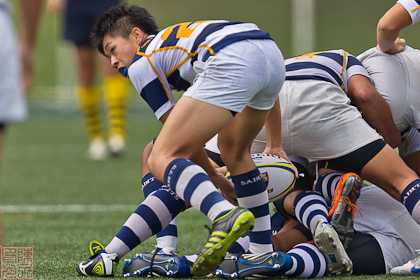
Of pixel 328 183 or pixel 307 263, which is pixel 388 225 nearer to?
pixel 328 183

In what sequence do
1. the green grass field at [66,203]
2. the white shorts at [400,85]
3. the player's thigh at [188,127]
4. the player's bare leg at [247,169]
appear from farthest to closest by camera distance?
1. the green grass field at [66,203]
2. the white shorts at [400,85]
3. the player's bare leg at [247,169]
4. the player's thigh at [188,127]

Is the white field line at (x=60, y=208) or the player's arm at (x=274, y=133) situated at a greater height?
the player's arm at (x=274, y=133)

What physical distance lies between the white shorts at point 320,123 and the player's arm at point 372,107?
7cm

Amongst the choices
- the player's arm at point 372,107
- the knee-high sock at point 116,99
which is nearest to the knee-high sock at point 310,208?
the player's arm at point 372,107

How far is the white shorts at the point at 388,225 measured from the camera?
1957 millimetres

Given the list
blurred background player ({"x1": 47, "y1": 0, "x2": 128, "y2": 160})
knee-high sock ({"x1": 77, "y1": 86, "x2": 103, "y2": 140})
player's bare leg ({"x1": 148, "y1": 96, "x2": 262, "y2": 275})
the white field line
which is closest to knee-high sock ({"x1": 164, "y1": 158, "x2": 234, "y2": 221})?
player's bare leg ({"x1": 148, "y1": 96, "x2": 262, "y2": 275})

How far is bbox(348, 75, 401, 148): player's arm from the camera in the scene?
2195 millimetres

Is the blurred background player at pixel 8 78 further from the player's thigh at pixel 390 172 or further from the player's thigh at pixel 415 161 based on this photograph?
the player's thigh at pixel 415 161

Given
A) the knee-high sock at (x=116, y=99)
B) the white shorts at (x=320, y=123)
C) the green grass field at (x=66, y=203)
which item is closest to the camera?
the white shorts at (x=320, y=123)

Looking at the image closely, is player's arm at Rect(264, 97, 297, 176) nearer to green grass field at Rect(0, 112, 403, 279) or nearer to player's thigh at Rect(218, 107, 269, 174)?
player's thigh at Rect(218, 107, 269, 174)

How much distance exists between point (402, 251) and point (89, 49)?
173 inches

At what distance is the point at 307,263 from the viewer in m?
1.81

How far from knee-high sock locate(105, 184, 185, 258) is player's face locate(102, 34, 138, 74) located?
50 cm

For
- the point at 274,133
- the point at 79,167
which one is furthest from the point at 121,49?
the point at 79,167
